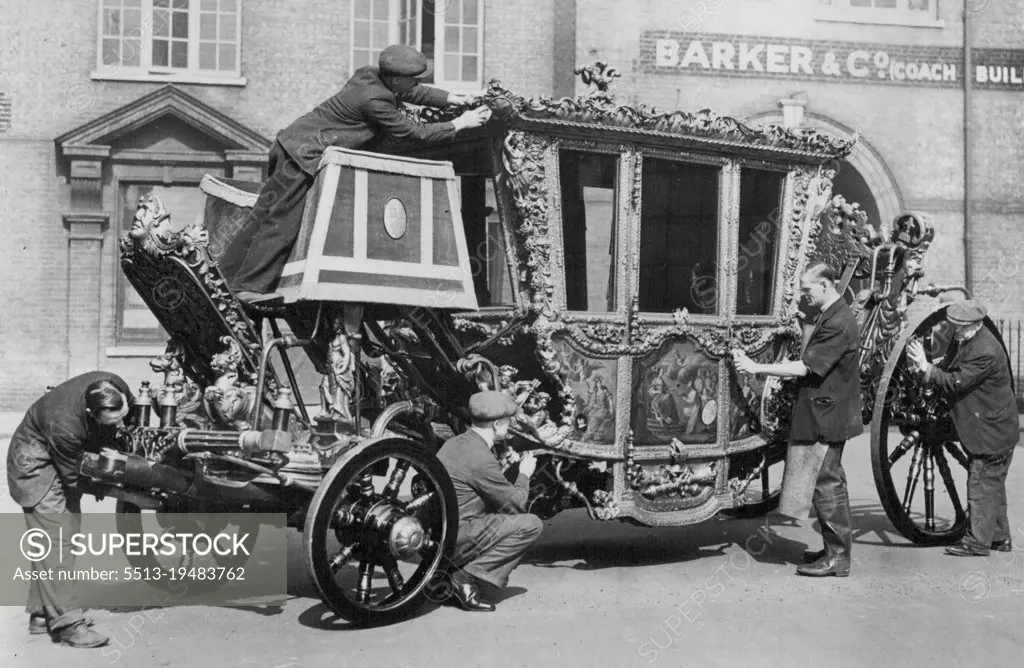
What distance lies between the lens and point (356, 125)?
5.42m

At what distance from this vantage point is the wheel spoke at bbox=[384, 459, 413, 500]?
5020 millimetres

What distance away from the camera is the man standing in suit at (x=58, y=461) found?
468 centimetres

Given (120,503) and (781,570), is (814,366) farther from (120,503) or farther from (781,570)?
(120,503)

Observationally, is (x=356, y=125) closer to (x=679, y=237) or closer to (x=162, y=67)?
(x=679, y=237)

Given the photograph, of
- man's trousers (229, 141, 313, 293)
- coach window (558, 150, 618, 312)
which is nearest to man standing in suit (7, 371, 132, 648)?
man's trousers (229, 141, 313, 293)

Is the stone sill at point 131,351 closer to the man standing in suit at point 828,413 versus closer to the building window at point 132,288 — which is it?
the building window at point 132,288

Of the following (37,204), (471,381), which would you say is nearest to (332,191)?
(471,381)

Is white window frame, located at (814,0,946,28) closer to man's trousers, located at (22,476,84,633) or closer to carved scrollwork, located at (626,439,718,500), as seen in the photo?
carved scrollwork, located at (626,439,718,500)

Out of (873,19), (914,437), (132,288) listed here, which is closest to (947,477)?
(914,437)

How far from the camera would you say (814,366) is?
6.04 metres

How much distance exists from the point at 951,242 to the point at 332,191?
13.0 m

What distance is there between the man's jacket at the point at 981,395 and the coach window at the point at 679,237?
1592mm

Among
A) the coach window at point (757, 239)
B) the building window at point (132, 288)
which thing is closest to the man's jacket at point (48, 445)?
the coach window at point (757, 239)

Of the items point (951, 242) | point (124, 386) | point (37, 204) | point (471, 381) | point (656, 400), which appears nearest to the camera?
point (124, 386)
